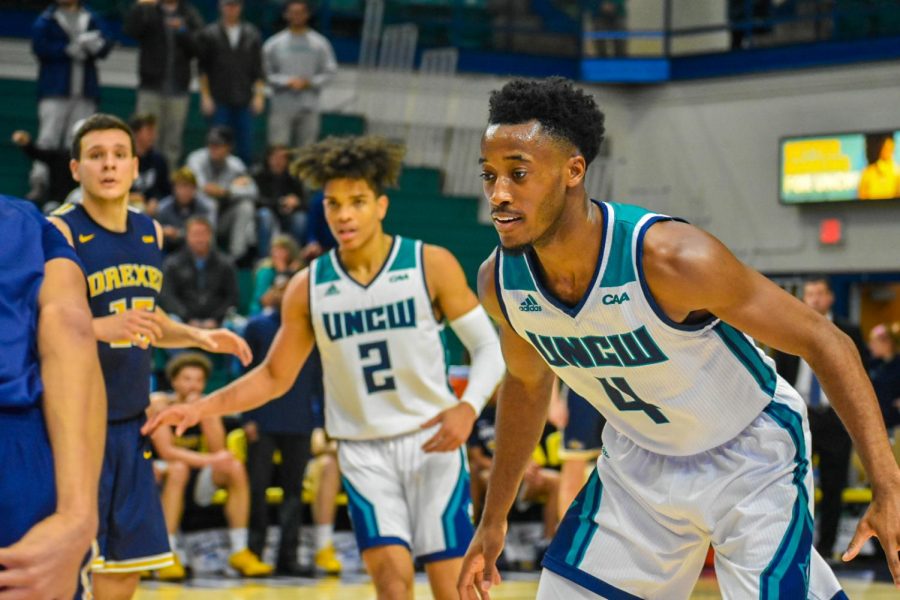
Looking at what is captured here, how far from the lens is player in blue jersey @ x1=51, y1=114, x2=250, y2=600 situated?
536 cm

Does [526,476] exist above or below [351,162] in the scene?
below

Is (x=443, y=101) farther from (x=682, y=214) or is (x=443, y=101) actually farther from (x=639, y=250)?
(x=639, y=250)

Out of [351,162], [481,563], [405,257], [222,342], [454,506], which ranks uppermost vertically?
[351,162]

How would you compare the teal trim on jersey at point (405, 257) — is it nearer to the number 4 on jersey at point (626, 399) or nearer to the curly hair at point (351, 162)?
the curly hair at point (351, 162)

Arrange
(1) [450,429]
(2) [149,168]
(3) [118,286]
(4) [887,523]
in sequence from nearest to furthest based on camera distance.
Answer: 1. (4) [887,523]
2. (1) [450,429]
3. (3) [118,286]
4. (2) [149,168]

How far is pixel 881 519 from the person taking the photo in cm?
303

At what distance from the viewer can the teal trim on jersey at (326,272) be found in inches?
216

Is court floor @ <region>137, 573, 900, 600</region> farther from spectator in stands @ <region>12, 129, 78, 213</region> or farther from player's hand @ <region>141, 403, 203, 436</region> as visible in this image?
spectator in stands @ <region>12, 129, 78, 213</region>

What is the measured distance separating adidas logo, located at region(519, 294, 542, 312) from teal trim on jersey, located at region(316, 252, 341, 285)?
195 centimetres

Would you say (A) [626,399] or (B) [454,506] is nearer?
(A) [626,399]

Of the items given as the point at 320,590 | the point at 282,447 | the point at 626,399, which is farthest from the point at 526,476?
the point at 626,399

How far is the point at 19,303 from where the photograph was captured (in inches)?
88.2

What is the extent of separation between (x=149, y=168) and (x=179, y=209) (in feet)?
1.94

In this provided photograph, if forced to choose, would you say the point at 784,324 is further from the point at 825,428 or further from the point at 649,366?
the point at 825,428
